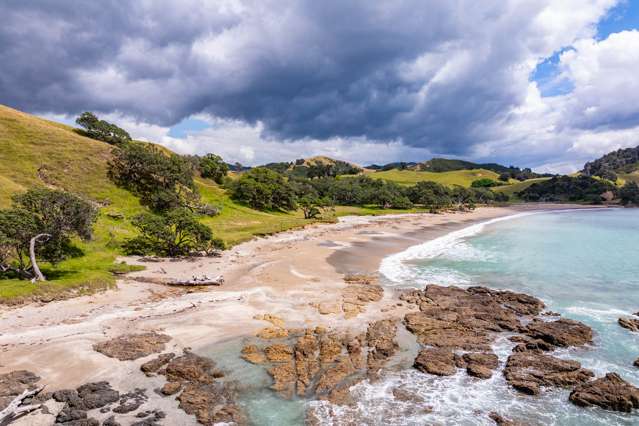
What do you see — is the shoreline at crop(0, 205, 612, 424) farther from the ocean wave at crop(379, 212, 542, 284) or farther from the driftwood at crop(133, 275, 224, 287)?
the ocean wave at crop(379, 212, 542, 284)

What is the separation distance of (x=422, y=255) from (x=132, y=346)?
133ft

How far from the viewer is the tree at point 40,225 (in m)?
26.7

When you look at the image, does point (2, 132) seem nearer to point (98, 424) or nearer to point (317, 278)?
point (317, 278)

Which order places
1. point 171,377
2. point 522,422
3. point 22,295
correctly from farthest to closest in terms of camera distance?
point 22,295, point 171,377, point 522,422

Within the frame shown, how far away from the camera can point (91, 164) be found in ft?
235

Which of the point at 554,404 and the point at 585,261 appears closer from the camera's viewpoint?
the point at 554,404

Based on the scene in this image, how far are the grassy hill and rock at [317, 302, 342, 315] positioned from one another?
21586mm

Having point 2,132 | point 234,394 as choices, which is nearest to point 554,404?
point 234,394

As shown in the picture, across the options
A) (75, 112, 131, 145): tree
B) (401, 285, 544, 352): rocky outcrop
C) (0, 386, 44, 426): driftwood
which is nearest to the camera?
(0, 386, 44, 426): driftwood

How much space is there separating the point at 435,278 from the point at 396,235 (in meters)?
32.7

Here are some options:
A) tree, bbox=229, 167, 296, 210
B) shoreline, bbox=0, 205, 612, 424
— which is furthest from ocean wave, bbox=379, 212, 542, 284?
tree, bbox=229, 167, 296, 210

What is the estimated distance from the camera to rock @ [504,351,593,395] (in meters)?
17.0

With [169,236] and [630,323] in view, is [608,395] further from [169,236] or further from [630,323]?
[169,236]

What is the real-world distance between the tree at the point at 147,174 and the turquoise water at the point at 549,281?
169 feet
